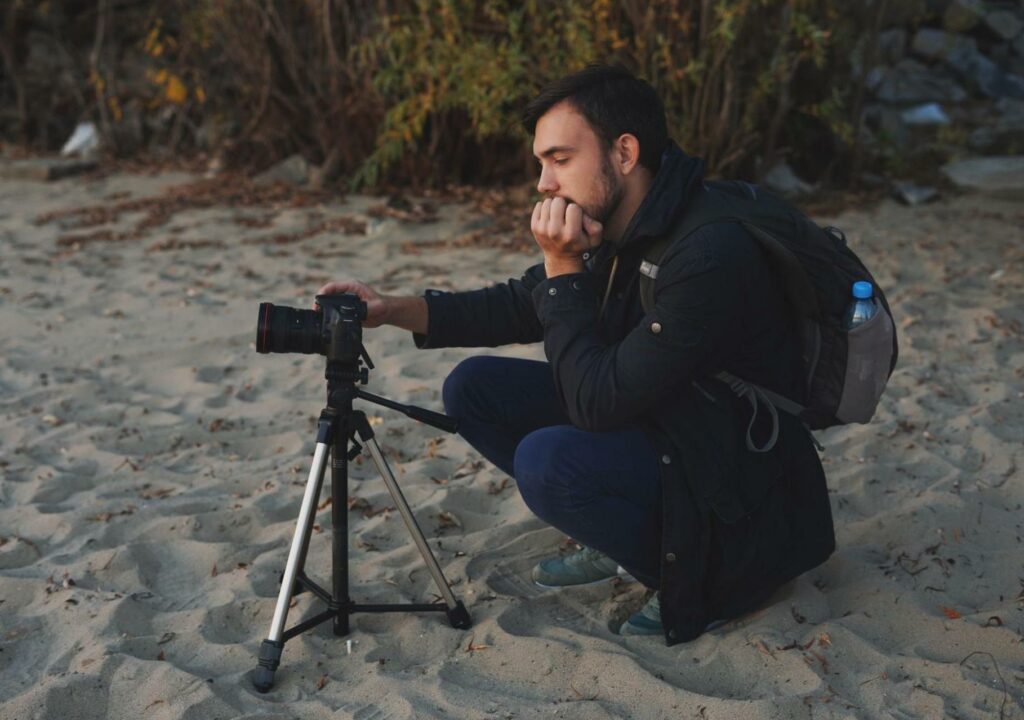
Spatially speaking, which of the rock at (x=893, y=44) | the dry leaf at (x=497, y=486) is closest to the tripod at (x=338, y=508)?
the dry leaf at (x=497, y=486)

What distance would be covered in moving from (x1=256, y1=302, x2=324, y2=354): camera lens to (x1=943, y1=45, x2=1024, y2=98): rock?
388 inches

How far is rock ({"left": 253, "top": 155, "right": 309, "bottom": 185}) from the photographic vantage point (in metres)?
8.70

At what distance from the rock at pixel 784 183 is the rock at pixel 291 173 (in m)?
3.46

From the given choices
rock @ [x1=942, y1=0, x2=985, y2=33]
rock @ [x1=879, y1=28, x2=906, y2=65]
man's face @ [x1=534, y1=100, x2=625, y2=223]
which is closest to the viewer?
man's face @ [x1=534, y1=100, x2=625, y2=223]

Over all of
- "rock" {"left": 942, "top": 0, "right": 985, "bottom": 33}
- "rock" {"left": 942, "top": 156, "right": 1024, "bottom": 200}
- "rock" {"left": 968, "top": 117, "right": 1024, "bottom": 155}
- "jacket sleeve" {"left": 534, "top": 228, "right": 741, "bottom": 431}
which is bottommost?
"rock" {"left": 942, "top": 156, "right": 1024, "bottom": 200}

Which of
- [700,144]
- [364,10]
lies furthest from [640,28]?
[364,10]

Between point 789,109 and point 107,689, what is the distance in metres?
6.07

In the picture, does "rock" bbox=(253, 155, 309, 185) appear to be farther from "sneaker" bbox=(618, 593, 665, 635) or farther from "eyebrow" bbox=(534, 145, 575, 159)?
"sneaker" bbox=(618, 593, 665, 635)

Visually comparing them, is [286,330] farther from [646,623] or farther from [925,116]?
[925,116]

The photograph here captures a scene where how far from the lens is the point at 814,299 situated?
8.59 ft

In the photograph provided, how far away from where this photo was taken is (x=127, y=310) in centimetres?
593

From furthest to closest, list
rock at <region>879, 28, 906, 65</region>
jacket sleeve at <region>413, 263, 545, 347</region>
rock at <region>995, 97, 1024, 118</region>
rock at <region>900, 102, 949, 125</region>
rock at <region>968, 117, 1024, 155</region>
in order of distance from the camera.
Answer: rock at <region>879, 28, 906, 65</region> < rock at <region>995, 97, 1024, 118</region> < rock at <region>900, 102, 949, 125</region> < rock at <region>968, 117, 1024, 155</region> < jacket sleeve at <region>413, 263, 545, 347</region>

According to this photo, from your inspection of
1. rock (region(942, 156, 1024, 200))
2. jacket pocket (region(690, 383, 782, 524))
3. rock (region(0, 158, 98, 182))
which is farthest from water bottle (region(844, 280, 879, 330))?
rock (region(0, 158, 98, 182))

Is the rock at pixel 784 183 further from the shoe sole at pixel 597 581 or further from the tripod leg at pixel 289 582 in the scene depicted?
the tripod leg at pixel 289 582
